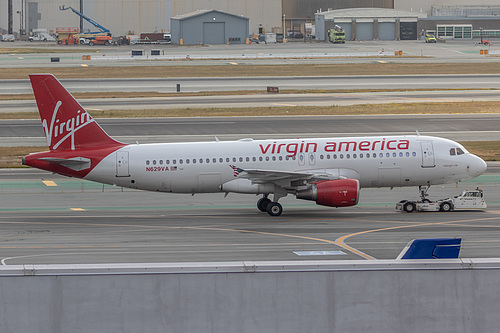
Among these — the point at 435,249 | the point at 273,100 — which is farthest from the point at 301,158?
the point at 273,100

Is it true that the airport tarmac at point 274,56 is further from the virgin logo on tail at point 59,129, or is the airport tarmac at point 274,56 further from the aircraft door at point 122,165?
the aircraft door at point 122,165

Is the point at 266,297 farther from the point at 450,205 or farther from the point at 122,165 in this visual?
the point at 450,205

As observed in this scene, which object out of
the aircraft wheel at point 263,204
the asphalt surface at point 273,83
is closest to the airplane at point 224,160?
the aircraft wheel at point 263,204

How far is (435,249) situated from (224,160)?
2847 cm

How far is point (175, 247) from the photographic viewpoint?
37312 millimetres

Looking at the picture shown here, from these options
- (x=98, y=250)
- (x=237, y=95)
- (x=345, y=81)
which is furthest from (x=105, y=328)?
(x=345, y=81)

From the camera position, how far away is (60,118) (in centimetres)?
4625

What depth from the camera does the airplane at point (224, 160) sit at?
4603 centimetres

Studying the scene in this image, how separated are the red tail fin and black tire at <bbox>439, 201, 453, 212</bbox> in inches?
846

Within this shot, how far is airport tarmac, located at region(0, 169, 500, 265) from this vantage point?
35.7 m

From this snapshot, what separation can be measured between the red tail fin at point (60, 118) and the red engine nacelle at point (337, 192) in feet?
45.7

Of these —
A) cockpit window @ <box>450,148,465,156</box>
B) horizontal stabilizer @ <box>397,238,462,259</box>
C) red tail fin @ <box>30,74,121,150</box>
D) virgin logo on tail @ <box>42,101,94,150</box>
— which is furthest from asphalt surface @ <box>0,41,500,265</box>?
horizontal stabilizer @ <box>397,238,462,259</box>

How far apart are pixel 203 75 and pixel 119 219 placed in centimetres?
9525

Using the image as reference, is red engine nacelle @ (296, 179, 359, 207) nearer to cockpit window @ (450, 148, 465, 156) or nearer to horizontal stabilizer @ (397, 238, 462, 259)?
cockpit window @ (450, 148, 465, 156)
